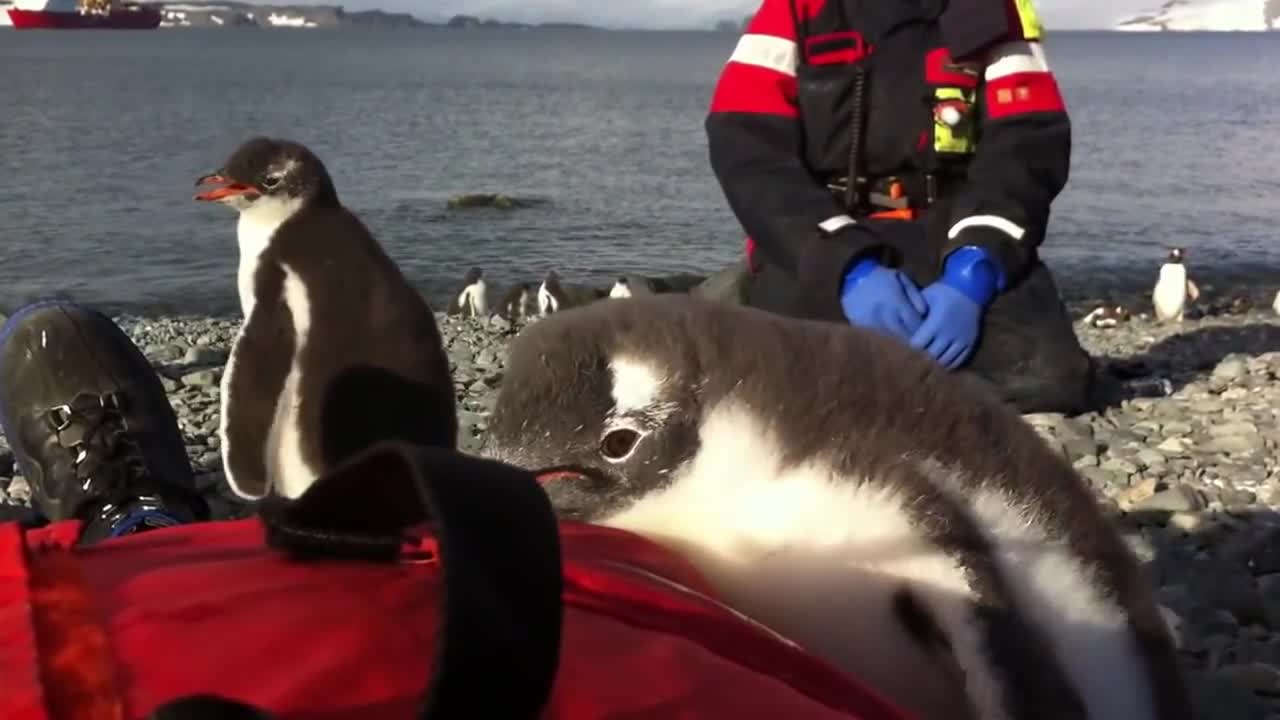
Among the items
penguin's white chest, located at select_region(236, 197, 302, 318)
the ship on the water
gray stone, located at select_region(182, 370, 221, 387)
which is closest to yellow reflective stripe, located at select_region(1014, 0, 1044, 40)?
penguin's white chest, located at select_region(236, 197, 302, 318)

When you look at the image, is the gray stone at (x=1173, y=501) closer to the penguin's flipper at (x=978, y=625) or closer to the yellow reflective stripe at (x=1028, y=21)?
the yellow reflective stripe at (x=1028, y=21)

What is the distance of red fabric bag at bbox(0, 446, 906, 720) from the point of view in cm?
53

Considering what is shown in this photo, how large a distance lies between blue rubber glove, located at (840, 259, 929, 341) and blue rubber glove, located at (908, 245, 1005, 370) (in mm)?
49

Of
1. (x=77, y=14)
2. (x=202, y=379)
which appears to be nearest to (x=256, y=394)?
(x=202, y=379)

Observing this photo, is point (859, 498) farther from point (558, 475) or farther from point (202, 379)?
point (202, 379)

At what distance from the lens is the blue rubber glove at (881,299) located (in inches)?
111

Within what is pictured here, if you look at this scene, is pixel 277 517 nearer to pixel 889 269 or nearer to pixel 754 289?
pixel 889 269

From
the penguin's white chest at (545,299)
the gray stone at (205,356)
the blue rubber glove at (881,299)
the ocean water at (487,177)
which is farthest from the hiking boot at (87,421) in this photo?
the ocean water at (487,177)

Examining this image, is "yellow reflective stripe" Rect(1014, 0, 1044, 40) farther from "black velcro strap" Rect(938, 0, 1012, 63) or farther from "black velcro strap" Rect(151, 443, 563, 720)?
"black velcro strap" Rect(151, 443, 563, 720)

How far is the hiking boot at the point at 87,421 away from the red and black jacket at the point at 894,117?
1.51m

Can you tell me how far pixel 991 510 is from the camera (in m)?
0.76

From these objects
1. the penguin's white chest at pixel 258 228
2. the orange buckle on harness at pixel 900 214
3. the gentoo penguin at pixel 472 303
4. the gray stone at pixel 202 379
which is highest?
the orange buckle on harness at pixel 900 214

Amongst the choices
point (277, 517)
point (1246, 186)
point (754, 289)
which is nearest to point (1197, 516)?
point (754, 289)

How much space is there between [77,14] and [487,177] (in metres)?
85.4
